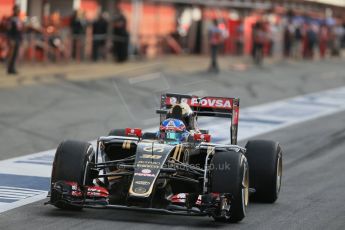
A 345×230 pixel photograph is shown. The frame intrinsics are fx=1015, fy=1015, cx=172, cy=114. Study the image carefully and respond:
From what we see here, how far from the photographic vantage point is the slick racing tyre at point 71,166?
34.8ft

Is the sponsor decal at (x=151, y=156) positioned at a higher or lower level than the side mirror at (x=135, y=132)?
lower

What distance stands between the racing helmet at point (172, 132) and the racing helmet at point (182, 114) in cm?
28

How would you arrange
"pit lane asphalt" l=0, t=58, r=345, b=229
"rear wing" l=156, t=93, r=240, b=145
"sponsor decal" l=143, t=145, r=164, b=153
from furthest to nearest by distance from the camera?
1. "rear wing" l=156, t=93, r=240, b=145
2. "sponsor decal" l=143, t=145, r=164, b=153
3. "pit lane asphalt" l=0, t=58, r=345, b=229

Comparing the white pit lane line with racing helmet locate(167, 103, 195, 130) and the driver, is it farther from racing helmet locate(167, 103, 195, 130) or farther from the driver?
racing helmet locate(167, 103, 195, 130)

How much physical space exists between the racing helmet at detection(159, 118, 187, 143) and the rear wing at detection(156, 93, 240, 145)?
3.41 feet

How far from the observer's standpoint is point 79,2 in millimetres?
34812

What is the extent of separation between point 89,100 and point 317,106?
21.0 ft

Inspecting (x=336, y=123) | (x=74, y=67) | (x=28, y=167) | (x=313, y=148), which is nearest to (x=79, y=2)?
(x=74, y=67)

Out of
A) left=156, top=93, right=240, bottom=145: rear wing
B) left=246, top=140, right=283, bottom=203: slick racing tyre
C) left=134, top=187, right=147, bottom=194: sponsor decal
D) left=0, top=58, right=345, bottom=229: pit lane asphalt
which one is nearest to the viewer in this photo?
left=134, top=187, right=147, bottom=194: sponsor decal

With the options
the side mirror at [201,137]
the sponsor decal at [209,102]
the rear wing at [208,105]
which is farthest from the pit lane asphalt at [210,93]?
the sponsor decal at [209,102]

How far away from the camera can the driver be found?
11422 mm

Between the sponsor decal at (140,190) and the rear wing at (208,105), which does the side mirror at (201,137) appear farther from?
the sponsor decal at (140,190)

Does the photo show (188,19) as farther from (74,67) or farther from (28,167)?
(28,167)

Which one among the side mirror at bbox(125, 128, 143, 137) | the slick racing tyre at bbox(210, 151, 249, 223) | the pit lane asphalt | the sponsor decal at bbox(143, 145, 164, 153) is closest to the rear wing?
the side mirror at bbox(125, 128, 143, 137)
